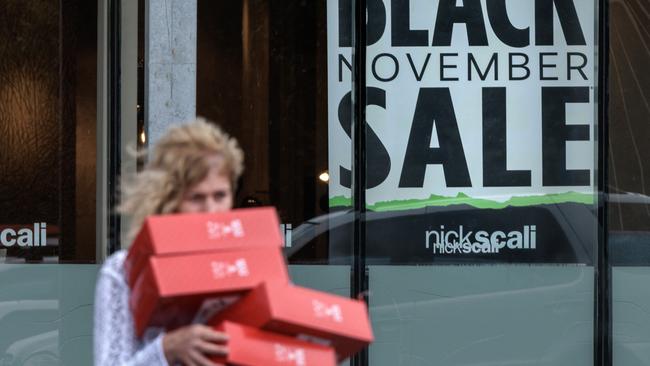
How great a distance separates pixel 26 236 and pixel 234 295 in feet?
19.3

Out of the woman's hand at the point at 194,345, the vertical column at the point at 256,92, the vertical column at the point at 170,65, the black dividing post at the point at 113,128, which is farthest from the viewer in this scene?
the black dividing post at the point at 113,128

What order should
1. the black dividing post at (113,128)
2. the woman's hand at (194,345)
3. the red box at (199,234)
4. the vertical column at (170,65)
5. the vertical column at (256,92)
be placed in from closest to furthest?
the woman's hand at (194,345) → the red box at (199,234) → the vertical column at (170,65) → the vertical column at (256,92) → the black dividing post at (113,128)

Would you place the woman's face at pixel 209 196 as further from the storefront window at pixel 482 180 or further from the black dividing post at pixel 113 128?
the black dividing post at pixel 113 128

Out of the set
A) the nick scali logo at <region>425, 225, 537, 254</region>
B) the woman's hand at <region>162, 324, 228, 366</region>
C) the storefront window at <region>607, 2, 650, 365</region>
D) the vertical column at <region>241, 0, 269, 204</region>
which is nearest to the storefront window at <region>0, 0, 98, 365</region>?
the vertical column at <region>241, 0, 269, 204</region>

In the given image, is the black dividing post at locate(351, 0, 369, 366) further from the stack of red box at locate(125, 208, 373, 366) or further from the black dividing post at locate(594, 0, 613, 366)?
the stack of red box at locate(125, 208, 373, 366)

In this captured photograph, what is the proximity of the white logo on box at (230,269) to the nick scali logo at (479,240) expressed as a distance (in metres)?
5.59

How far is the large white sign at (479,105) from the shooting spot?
27.7ft

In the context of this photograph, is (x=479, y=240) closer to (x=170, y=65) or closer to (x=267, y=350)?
(x=170, y=65)

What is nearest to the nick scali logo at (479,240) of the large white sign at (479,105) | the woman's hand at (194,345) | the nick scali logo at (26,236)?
the large white sign at (479,105)

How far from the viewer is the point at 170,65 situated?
26.2 feet

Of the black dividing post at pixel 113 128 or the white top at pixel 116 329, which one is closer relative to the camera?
the white top at pixel 116 329

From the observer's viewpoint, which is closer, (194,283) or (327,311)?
(194,283)

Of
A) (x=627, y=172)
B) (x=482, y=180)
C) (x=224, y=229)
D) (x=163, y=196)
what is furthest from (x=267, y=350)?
(x=627, y=172)

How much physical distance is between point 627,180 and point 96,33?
13.9 feet
